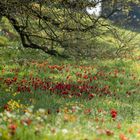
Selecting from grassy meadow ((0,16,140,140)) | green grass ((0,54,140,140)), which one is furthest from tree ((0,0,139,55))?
green grass ((0,54,140,140))

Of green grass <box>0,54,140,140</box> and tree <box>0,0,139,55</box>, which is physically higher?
tree <box>0,0,139,55</box>

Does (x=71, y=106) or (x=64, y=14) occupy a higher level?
(x=64, y=14)

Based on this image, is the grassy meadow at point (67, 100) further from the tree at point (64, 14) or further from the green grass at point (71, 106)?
the tree at point (64, 14)

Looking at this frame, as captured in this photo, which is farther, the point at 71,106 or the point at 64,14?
the point at 64,14

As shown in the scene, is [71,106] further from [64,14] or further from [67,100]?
[64,14]

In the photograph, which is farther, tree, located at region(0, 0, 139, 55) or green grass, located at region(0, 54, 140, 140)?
tree, located at region(0, 0, 139, 55)

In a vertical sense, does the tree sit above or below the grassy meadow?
above

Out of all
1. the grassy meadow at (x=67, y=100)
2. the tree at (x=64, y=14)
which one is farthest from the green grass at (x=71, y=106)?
the tree at (x=64, y=14)

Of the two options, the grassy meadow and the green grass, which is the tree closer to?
the grassy meadow

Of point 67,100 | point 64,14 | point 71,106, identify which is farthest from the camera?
point 64,14

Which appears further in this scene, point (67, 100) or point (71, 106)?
point (67, 100)

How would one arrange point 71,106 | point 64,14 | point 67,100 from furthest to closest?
point 64,14, point 67,100, point 71,106

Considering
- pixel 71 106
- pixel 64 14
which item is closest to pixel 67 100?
pixel 71 106

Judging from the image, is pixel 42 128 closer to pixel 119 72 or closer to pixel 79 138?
pixel 79 138
